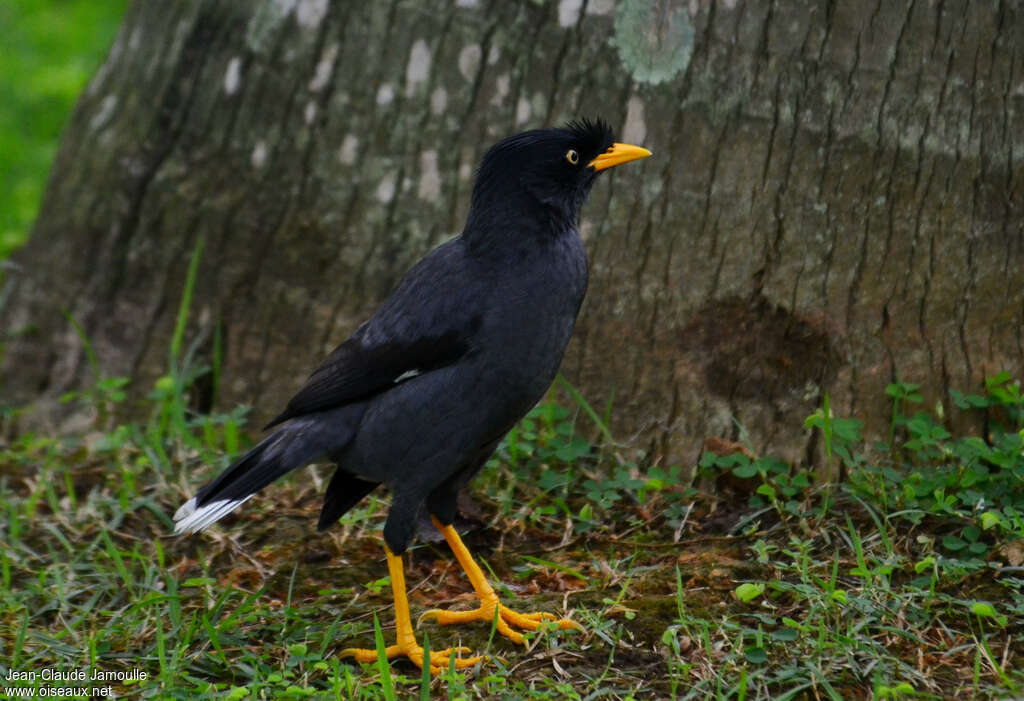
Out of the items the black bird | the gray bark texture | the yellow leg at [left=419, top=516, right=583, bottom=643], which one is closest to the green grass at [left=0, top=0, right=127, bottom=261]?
the gray bark texture

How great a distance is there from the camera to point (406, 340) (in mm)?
4156

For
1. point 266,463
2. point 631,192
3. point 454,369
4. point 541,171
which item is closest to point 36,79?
point 631,192

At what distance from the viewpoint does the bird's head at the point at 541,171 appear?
427 cm

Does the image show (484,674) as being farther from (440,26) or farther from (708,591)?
(440,26)

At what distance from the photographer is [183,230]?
5676 millimetres

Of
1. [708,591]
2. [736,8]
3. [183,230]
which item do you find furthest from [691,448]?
[183,230]

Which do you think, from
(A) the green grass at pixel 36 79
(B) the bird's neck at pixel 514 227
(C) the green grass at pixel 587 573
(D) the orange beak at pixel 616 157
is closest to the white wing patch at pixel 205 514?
(C) the green grass at pixel 587 573

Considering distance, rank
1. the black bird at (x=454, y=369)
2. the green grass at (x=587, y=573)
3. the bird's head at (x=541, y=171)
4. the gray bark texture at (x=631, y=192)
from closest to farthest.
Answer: the green grass at (x=587, y=573), the black bird at (x=454, y=369), the bird's head at (x=541, y=171), the gray bark texture at (x=631, y=192)

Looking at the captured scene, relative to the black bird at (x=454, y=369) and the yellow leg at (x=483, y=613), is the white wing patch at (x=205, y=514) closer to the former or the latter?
the black bird at (x=454, y=369)

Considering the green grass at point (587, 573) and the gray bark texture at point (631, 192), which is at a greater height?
the gray bark texture at point (631, 192)

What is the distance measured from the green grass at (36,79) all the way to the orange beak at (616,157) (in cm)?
468

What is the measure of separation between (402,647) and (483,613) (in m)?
0.30

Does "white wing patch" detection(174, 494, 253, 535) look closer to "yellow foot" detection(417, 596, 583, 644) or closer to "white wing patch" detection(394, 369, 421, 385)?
"white wing patch" detection(394, 369, 421, 385)

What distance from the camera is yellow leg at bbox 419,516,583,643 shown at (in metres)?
3.91
